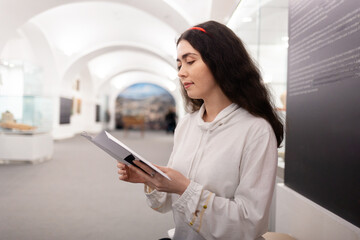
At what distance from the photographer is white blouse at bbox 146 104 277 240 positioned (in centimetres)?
127

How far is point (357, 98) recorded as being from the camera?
60.2 inches

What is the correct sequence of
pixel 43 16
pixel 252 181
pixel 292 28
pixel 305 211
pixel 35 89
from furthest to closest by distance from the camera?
pixel 43 16 < pixel 35 89 < pixel 292 28 < pixel 305 211 < pixel 252 181

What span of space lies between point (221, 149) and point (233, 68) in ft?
1.38

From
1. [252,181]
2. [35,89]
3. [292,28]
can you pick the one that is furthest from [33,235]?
[35,89]

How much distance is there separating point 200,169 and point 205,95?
406mm

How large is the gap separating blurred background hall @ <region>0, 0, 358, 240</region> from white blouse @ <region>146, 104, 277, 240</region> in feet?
1.80

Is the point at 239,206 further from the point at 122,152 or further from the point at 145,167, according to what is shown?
the point at 122,152

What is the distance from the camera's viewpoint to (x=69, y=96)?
16.2 meters

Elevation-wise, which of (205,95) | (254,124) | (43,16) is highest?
(43,16)

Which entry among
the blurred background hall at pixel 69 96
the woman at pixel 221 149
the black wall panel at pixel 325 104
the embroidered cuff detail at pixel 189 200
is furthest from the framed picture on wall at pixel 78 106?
the embroidered cuff detail at pixel 189 200

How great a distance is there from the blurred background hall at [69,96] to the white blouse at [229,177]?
0.55m

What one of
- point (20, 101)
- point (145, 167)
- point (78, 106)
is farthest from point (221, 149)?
point (78, 106)

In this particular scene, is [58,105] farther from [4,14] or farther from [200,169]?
[200,169]

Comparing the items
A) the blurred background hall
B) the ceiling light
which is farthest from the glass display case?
the ceiling light
